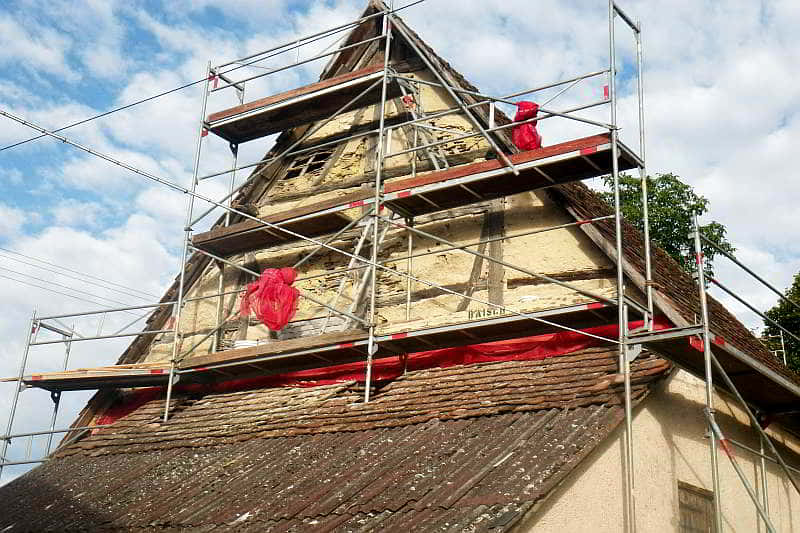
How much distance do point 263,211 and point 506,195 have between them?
421 cm

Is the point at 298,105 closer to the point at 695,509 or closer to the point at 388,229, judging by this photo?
the point at 388,229

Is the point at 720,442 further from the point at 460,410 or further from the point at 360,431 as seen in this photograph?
the point at 360,431

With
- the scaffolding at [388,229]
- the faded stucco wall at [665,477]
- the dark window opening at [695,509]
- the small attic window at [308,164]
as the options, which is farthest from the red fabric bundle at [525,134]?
the dark window opening at [695,509]

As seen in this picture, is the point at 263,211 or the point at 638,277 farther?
the point at 263,211

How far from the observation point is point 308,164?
13.8m

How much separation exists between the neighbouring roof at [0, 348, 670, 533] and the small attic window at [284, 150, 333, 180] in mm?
3391

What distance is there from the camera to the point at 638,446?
845cm

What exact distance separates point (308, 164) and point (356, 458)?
19.6 feet

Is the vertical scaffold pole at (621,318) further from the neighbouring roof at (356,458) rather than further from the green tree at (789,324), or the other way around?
the green tree at (789,324)

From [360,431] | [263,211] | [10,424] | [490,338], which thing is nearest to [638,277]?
[490,338]

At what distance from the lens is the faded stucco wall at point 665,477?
753 cm

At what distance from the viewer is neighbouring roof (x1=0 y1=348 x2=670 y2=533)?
24.6ft

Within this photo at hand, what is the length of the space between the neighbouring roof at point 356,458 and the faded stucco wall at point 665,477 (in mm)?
267

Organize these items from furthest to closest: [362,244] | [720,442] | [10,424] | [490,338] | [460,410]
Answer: [10,424] < [362,244] < [490,338] < [460,410] < [720,442]
